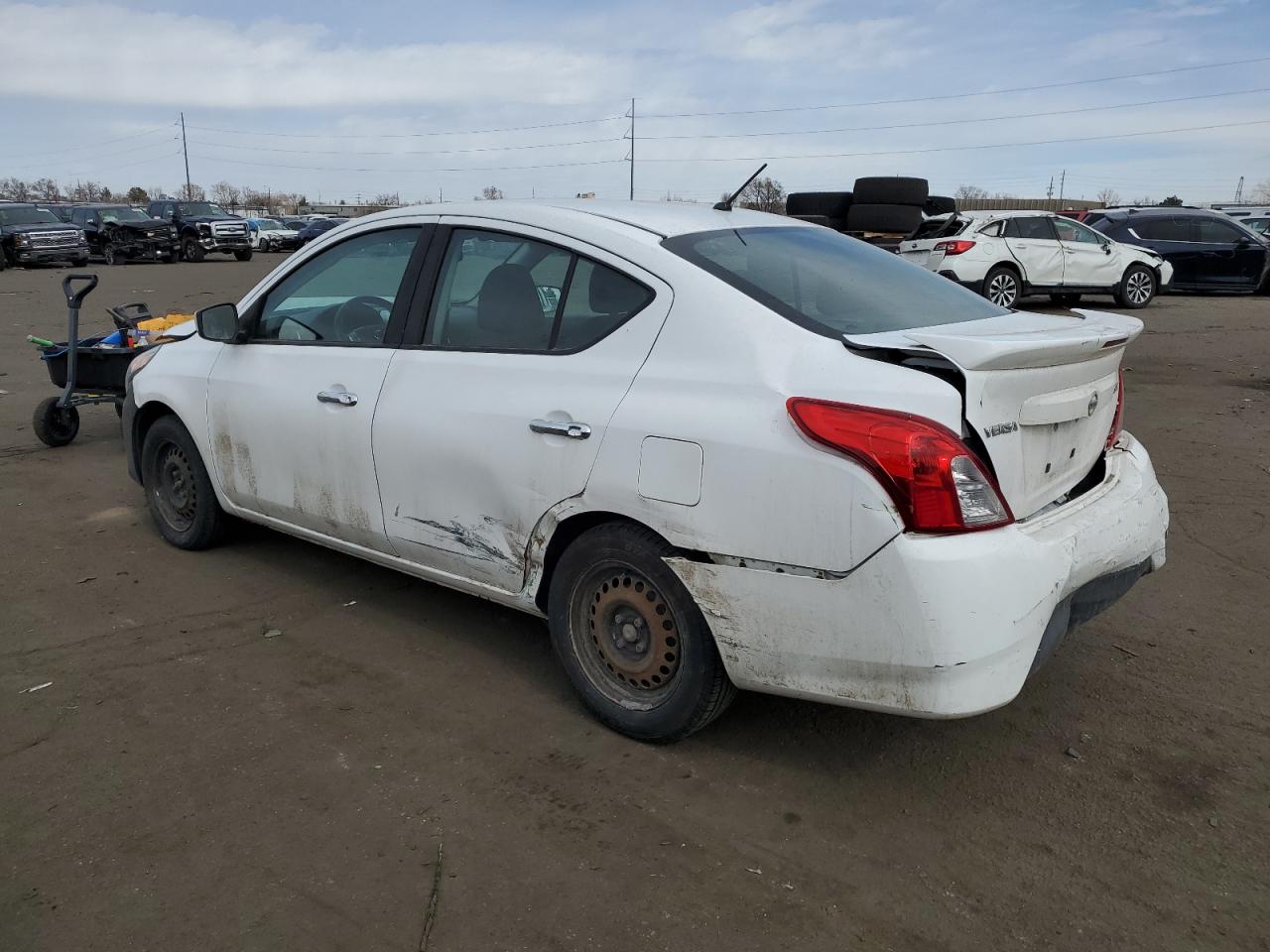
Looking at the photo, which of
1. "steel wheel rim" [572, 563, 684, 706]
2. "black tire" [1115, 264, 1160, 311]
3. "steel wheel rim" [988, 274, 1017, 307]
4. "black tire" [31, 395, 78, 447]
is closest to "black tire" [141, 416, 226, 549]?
"steel wheel rim" [572, 563, 684, 706]

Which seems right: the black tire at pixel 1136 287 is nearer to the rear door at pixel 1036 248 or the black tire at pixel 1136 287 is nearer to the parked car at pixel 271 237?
the rear door at pixel 1036 248

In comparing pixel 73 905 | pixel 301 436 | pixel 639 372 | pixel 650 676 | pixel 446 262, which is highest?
pixel 446 262

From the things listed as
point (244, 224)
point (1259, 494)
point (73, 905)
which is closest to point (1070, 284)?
point (1259, 494)

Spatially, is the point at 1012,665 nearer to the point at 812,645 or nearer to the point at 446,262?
the point at 812,645

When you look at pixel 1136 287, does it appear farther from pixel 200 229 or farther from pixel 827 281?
pixel 200 229

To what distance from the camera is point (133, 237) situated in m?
30.4

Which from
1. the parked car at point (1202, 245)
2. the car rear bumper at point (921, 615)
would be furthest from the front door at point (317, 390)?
the parked car at point (1202, 245)

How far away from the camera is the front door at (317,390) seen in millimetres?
3807

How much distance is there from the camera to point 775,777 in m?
3.01

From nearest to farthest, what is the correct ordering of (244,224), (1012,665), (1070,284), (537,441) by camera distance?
(1012,665), (537,441), (1070,284), (244,224)

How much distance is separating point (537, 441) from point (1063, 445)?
1.57 m

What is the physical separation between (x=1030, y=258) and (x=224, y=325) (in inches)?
553

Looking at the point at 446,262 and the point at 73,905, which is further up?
the point at 446,262

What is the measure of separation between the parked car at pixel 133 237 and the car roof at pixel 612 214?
99.5 feet
